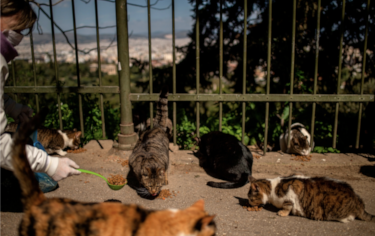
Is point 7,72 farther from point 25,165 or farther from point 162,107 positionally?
point 162,107

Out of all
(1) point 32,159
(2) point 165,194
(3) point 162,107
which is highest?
(3) point 162,107

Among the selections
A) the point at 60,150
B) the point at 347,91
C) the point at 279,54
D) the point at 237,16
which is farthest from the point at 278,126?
the point at 60,150

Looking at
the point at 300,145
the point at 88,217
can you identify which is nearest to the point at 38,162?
the point at 88,217

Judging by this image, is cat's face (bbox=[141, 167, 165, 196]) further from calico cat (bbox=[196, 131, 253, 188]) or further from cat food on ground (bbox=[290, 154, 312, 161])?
cat food on ground (bbox=[290, 154, 312, 161])

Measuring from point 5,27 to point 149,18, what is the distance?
7.86 ft

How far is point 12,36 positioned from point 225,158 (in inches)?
117

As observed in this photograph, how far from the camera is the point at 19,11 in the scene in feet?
Result: 7.36

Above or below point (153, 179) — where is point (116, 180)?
below

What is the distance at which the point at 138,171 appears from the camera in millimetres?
3738

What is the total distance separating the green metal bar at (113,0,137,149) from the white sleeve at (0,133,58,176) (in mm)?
2371

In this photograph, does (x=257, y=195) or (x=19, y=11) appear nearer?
(x=19, y=11)

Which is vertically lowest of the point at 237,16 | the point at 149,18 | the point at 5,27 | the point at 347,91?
the point at 347,91

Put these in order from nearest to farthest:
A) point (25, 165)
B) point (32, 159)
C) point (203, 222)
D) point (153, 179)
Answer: point (203, 222), point (25, 165), point (32, 159), point (153, 179)

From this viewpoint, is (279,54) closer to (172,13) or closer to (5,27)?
(172,13)
